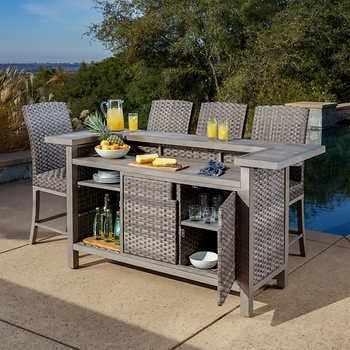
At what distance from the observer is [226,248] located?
2.86 m

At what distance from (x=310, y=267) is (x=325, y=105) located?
6.46 m

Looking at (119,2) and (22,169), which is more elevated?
(119,2)

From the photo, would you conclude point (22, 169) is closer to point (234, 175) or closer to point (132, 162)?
point (132, 162)

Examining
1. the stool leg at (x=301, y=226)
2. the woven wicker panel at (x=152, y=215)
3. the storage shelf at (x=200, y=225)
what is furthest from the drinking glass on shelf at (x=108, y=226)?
the stool leg at (x=301, y=226)

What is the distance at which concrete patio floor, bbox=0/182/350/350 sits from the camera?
9.09 feet

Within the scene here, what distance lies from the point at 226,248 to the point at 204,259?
0.48 m

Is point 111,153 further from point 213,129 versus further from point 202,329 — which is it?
point 202,329

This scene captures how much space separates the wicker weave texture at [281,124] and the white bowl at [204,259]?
1.06 metres

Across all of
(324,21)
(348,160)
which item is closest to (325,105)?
(348,160)

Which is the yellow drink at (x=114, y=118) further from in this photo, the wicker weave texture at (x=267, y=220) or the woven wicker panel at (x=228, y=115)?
the wicker weave texture at (x=267, y=220)

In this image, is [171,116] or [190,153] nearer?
[190,153]

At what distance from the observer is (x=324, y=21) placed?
44.2 ft

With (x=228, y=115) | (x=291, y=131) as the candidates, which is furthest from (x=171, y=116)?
(x=291, y=131)

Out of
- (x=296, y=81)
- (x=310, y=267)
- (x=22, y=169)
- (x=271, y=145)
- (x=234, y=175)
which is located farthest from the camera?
(x=296, y=81)
